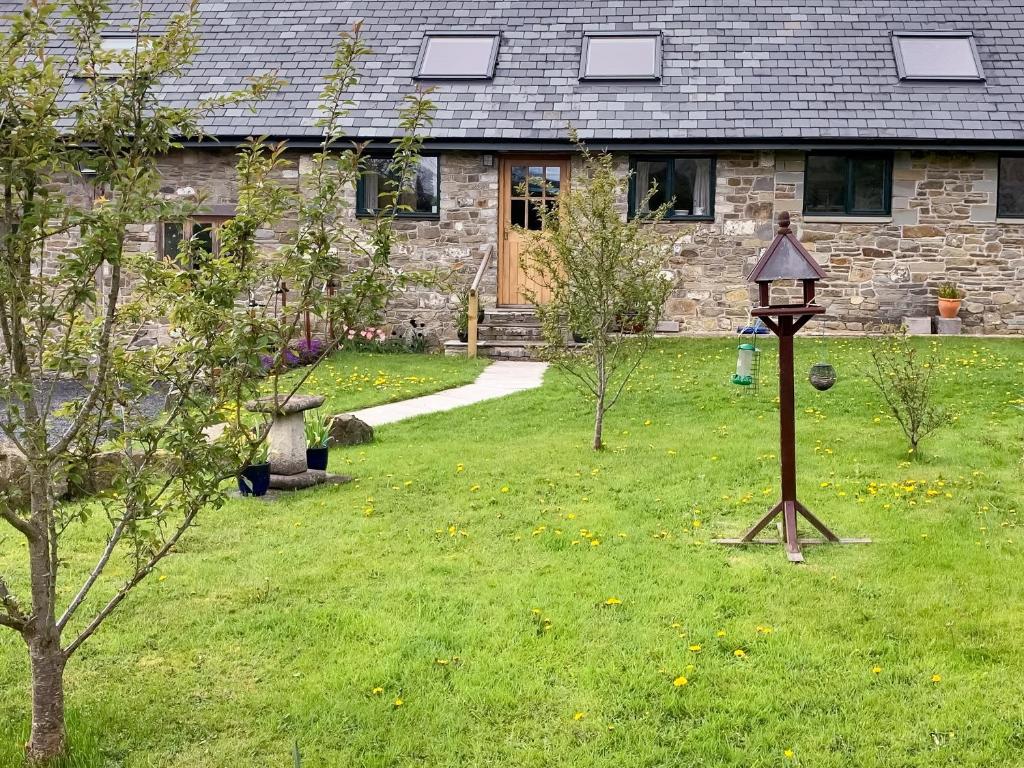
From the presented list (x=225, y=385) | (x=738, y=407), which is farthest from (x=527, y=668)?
(x=738, y=407)

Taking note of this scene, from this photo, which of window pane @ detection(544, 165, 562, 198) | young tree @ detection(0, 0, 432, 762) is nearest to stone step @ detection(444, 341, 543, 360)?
window pane @ detection(544, 165, 562, 198)

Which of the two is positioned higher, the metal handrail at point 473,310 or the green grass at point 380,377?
the metal handrail at point 473,310

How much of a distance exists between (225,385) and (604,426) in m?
6.56

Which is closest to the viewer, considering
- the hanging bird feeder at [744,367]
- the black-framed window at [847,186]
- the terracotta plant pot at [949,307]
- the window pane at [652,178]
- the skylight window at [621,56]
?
the hanging bird feeder at [744,367]

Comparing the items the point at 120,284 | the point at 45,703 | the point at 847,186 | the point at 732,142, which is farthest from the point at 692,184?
the point at 45,703

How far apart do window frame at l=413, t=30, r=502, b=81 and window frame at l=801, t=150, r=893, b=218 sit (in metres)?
5.34

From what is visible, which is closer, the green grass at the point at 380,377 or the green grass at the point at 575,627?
the green grass at the point at 575,627

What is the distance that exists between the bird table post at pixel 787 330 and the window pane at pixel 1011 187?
11.6 meters

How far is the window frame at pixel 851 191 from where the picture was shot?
1612 cm

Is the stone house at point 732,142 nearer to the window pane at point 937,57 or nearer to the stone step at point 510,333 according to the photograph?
the window pane at point 937,57

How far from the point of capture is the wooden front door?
→ 16.8 metres

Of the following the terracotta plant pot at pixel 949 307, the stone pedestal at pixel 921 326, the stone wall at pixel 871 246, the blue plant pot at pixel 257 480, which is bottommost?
the blue plant pot at pixel 257 480

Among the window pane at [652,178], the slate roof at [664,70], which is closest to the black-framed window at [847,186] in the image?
the slate roof at [664,70]

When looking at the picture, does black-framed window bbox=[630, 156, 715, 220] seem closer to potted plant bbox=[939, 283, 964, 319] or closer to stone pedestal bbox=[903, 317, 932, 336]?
stone pedestal bbox=[903, 317, 932, 336]
